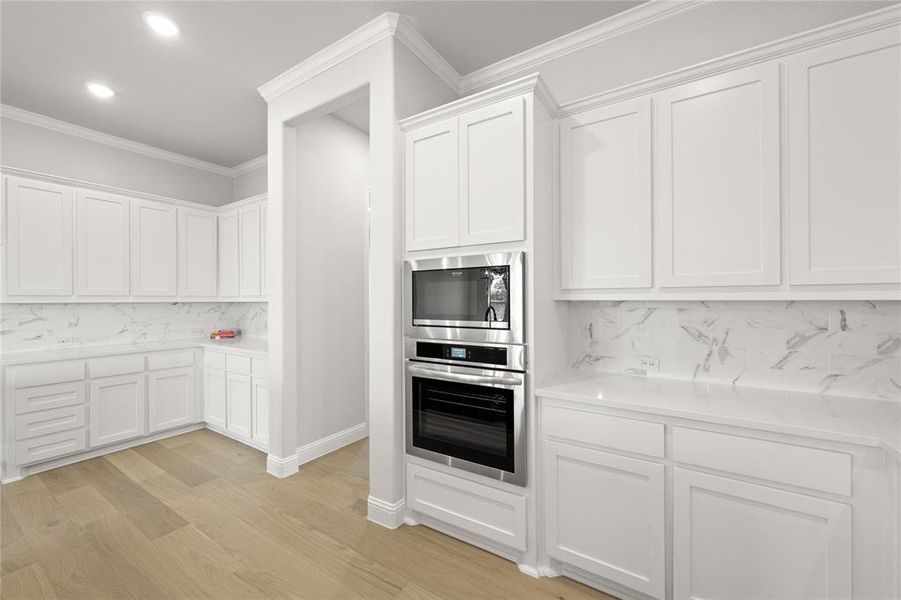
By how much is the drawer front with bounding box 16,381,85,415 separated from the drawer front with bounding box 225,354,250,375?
1056 millimetres

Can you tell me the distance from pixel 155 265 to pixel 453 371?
3.56m

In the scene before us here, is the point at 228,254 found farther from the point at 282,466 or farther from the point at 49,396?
the point at 282,466

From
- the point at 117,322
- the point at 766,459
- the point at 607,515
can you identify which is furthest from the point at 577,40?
the point at 117,322

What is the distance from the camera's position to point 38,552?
212 cm

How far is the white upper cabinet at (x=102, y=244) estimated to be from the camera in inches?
139

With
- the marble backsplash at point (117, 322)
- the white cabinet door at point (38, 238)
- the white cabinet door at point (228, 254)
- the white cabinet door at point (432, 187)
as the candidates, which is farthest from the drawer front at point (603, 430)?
the white cabinet door at point (38, 238)

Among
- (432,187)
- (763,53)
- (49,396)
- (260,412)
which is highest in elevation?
(763,53)

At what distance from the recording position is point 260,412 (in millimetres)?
3486

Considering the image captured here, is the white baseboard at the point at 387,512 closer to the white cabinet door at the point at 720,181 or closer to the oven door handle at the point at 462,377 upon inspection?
the oven door handle at the point at 462,377

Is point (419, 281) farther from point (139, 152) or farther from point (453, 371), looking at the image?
point (139, 152)

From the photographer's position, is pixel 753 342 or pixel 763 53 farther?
pixel 753 342

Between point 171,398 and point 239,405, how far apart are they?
772 mm

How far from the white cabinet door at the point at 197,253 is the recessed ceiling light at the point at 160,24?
2117 mm

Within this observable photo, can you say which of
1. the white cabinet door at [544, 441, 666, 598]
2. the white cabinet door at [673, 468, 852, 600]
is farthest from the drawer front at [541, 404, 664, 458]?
the white cabinet door at [673, 468, 852, 600]
